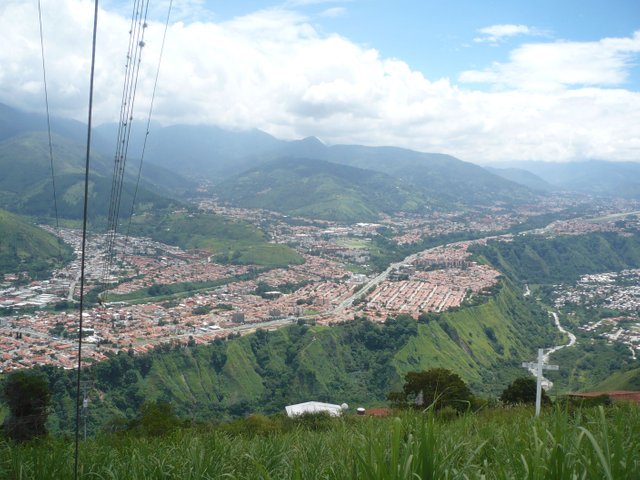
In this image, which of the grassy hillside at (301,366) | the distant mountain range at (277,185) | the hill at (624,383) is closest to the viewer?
the hill at (624,383)

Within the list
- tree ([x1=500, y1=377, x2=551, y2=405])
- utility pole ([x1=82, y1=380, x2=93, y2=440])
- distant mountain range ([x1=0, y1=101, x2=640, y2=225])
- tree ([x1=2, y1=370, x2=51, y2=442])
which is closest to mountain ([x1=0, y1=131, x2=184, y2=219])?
distant mountain range ([x1=0, y1=101, x2=640, y2=225])

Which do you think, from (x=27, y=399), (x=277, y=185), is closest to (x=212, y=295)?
(x=27, y=399)

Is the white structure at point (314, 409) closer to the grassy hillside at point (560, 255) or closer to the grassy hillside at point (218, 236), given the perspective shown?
the grassy hillside at point (218, 236)

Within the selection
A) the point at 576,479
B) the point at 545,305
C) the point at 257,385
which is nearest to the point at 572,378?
the point at 257,385

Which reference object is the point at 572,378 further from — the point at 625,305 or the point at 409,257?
the point at 409,257

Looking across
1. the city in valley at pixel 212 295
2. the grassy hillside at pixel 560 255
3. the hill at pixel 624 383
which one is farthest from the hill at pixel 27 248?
the grassy hillside at pixel 560 255

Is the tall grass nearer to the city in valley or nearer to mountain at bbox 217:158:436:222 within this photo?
the city in valley

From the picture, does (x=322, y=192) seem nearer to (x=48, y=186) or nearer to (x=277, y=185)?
(x=277, y=185)
